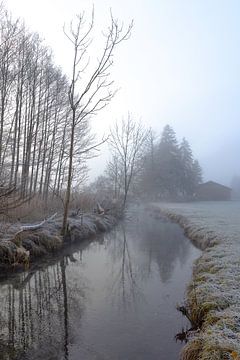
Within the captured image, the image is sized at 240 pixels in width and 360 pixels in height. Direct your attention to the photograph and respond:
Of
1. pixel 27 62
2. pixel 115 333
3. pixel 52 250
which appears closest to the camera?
pixel 115 333

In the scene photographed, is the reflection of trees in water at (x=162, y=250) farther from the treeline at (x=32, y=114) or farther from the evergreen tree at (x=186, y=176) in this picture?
the evergreen tree at (x=186, y=176)

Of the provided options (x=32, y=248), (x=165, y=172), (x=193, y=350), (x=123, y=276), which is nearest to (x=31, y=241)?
(x=32, y=248)

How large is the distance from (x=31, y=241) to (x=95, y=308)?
5.68 metres

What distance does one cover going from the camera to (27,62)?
21.9m

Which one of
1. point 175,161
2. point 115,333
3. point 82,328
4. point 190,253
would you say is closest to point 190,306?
point 115,333

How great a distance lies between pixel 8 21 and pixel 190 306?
16526 mm

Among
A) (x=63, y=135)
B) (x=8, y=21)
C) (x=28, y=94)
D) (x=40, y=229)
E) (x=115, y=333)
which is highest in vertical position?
(x=8, y=21)

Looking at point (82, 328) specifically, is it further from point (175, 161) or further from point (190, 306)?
point (175, 161)

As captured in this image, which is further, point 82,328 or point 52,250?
point 52,250

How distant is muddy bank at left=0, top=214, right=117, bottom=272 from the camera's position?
36.9ft

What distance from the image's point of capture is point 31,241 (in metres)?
13.0

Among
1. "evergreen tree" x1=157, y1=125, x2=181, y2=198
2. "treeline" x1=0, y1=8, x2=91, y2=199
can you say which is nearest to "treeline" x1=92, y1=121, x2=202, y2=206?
"evergreen tree" x1=157, y1=125, x2=181, y2=198

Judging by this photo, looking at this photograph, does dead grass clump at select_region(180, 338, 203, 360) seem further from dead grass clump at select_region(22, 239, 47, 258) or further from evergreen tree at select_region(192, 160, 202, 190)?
evergreen tree at select_region(192, 160, 202, 190)

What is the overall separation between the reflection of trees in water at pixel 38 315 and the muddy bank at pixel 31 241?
0.88m
